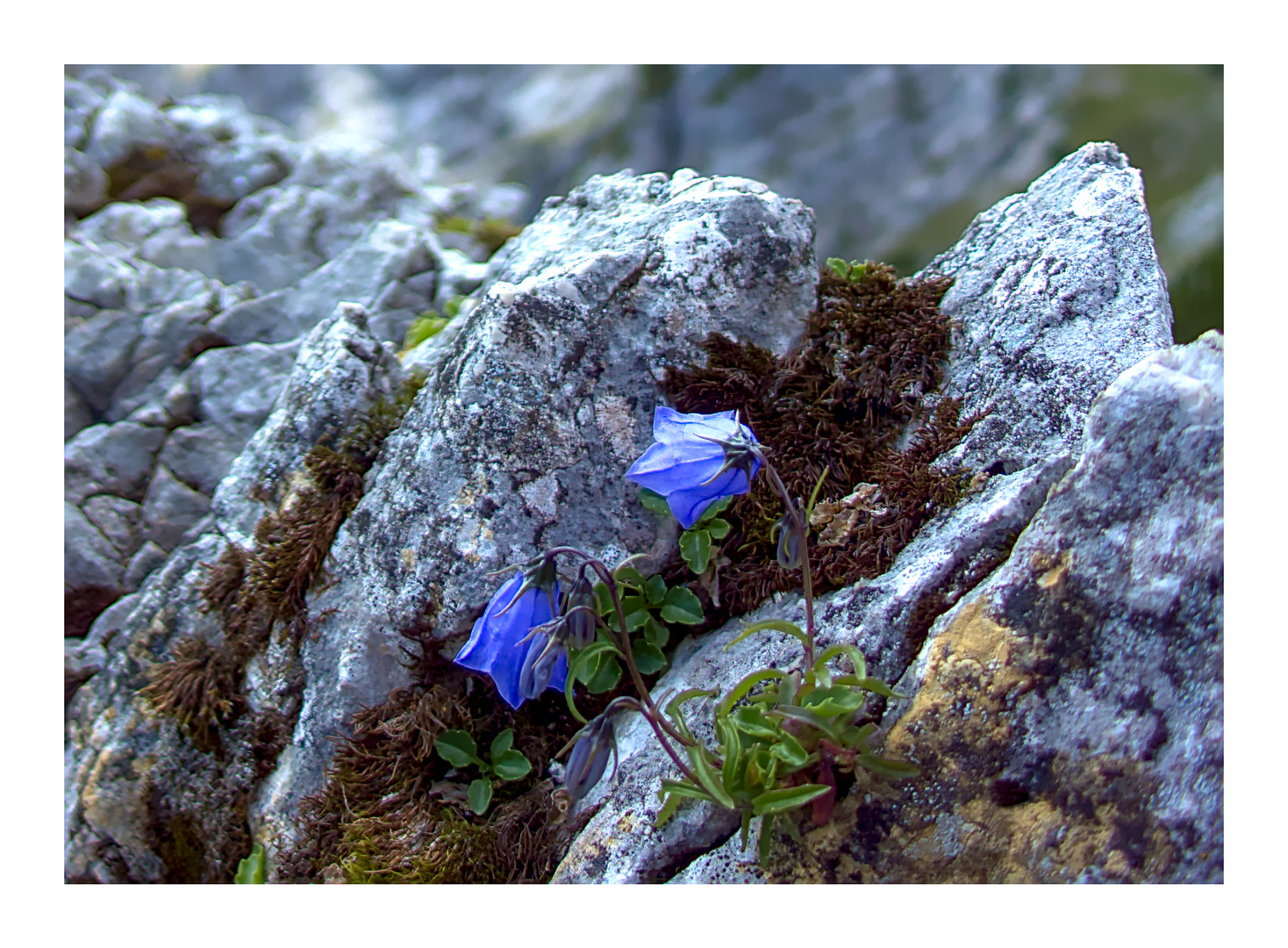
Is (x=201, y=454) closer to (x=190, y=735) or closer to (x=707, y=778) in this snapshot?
(x=190, y=735)

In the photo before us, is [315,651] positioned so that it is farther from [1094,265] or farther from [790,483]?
[1094,265]

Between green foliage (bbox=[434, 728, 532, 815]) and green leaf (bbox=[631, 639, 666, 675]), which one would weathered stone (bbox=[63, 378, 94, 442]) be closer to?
green foliage (bbox=[434, 728, 532, 815])

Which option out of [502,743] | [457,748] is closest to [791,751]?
[502,743]

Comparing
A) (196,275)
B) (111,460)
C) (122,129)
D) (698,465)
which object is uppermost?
(122,129)

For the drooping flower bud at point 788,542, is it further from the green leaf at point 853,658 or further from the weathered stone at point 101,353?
the weathered stone at point 101,353
